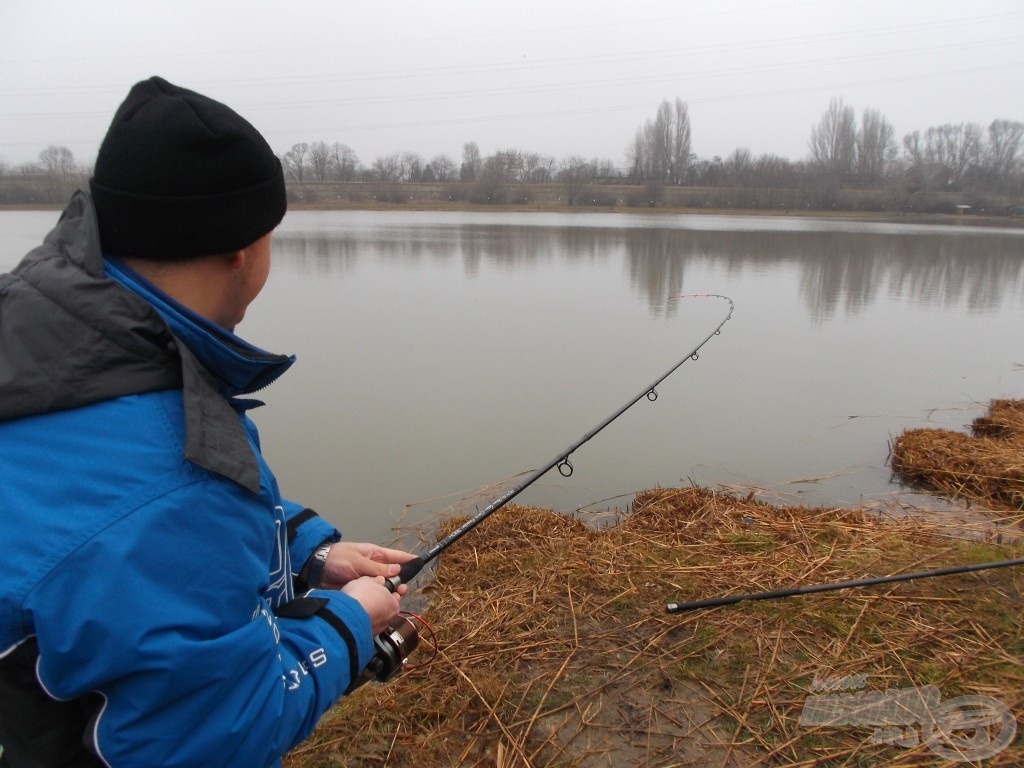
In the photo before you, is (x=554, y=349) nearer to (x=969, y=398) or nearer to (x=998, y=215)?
(x=969, y=398)

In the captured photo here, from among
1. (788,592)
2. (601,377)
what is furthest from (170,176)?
(601,377)

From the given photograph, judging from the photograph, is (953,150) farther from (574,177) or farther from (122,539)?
(122,539)

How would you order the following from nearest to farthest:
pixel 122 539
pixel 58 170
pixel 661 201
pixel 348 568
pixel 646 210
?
pixel 122 539, pixel 348 568, pixel 58 170, pixel 646 210, pixel 661 201

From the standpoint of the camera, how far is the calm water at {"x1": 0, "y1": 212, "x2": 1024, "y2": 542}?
13.2ft

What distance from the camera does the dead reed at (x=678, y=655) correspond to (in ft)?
5.63

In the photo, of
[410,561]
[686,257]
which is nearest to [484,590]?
[410,561]

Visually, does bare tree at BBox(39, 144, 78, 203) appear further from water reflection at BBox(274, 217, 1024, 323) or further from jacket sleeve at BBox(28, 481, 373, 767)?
jacket sleeve at BBox(28, 481, 373, 767)

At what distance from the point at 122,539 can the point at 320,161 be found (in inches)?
2222

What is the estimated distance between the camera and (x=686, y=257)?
14.8m

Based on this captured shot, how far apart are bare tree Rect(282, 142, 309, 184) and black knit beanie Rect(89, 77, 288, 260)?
50.6 metres

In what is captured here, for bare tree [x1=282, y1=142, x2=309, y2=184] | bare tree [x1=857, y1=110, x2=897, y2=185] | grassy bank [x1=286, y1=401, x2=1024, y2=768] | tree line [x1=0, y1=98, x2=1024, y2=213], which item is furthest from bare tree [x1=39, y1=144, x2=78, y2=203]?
bare tree [x1=857, y1=110, x2=897, y2=185]

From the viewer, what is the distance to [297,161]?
2026 inches

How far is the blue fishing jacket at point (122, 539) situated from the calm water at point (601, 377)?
2581mm

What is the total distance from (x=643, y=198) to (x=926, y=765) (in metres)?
42.9
